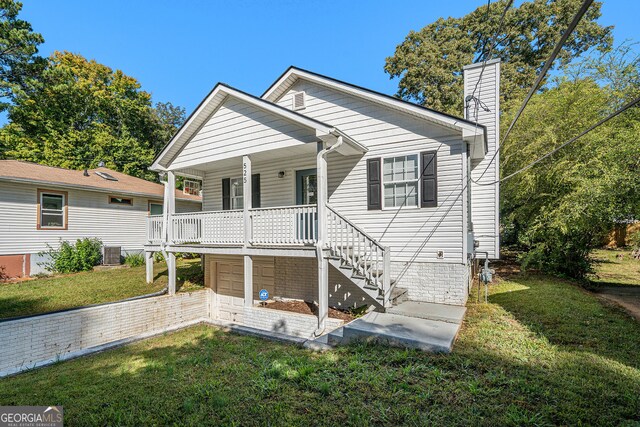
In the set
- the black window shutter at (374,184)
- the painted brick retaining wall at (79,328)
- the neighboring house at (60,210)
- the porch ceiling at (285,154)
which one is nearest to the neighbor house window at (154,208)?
the neighboring house at (60,210)

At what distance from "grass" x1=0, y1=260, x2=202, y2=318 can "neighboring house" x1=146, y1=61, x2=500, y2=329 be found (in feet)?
5.30

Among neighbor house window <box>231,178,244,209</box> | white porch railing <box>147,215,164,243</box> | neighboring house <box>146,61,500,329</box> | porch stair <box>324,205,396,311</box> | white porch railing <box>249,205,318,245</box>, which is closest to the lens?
porch stair <box>324,205,396,311</box>

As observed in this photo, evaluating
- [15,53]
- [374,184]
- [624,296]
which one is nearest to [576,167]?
[624,296]

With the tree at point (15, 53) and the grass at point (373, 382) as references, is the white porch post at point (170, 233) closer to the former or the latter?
the grass at point (373, 382)

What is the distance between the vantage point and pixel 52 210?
12977mm

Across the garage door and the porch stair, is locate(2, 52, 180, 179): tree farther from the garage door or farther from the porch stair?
the porch stair

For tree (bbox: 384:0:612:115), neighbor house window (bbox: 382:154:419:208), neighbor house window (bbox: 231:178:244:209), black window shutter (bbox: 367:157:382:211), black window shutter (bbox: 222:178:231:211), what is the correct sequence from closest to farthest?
neighbor house window (bbox: 382:154:419:208), black window shutter (bbox: 367:157:382:211), neighbor house window (bbox: 231:178:244:209), black window shutter (bbox: 222:178:231:211), tree (bbox: 384:0:612:115)

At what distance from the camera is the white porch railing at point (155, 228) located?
10281 mm

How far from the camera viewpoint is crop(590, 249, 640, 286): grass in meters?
10.8

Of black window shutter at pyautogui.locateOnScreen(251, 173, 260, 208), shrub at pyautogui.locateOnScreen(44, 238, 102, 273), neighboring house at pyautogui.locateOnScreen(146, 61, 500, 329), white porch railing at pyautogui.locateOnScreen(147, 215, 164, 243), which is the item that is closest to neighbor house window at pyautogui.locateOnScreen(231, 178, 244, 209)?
neighboring house at pyautogui.locateOnScreen(146, 61, 500, 329)

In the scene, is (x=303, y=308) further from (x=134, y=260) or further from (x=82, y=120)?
(x=82, y=120)

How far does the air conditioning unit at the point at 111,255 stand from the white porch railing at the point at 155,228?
514 centimetres

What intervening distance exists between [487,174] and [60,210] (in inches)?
666

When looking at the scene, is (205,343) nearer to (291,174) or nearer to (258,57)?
(291,174)
